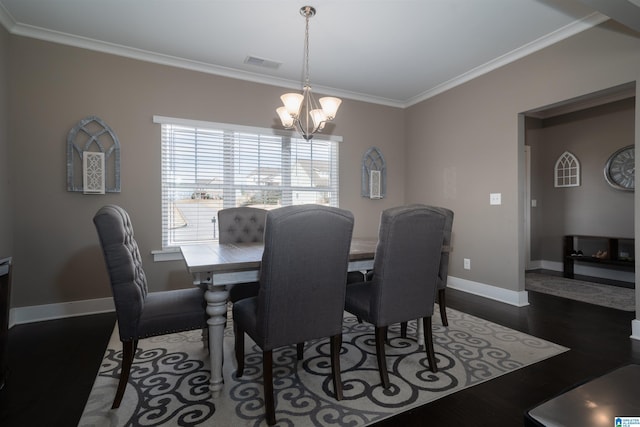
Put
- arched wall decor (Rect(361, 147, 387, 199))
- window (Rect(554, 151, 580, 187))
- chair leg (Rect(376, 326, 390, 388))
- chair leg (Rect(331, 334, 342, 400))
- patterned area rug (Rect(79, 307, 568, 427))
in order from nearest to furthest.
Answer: patterned area rug (Rect(79, 307, 568, 427))
chair leg (Rect(331, 334, 342, 400))
chair leg (Rect(376, 326, 390, 388))
arched wall decor (Rect(361, 147, 387, 199))
window (Rect(554, 151, 580, 187))

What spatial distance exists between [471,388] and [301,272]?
1.24m

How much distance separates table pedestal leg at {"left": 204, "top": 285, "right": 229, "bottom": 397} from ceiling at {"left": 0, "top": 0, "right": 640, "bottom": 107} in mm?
2214

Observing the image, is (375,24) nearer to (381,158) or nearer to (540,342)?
(381,158)

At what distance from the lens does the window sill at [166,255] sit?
11.1ft

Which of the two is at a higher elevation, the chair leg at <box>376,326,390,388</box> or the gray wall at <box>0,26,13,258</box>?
the gray wall at <box>0,26,13,258</box>

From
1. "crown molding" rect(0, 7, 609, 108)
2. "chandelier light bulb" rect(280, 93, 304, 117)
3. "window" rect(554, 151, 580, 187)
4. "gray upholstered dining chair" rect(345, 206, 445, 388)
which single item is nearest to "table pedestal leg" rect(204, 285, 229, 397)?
"gray upholstered dining chair" rect(345, 206, 445, 388)

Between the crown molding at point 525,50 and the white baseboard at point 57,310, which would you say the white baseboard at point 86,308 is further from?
the crown molding at point 525,50

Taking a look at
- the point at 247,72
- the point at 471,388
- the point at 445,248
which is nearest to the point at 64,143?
the point at 247,72

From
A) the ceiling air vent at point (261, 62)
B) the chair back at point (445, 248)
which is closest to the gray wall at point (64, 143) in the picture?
the ceiling air vent at point (261, 62)

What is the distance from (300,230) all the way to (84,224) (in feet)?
8.94

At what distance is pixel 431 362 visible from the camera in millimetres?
1996

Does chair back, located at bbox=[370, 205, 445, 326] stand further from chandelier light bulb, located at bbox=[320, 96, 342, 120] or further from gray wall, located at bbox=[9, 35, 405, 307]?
gray wall, located at bbox=[9, 35, 405, 307]

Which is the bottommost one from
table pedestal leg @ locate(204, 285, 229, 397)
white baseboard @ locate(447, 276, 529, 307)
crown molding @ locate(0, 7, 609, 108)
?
white baseboard @ locate(447, 276, 529, 307)

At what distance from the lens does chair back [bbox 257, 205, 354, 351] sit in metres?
1.46
